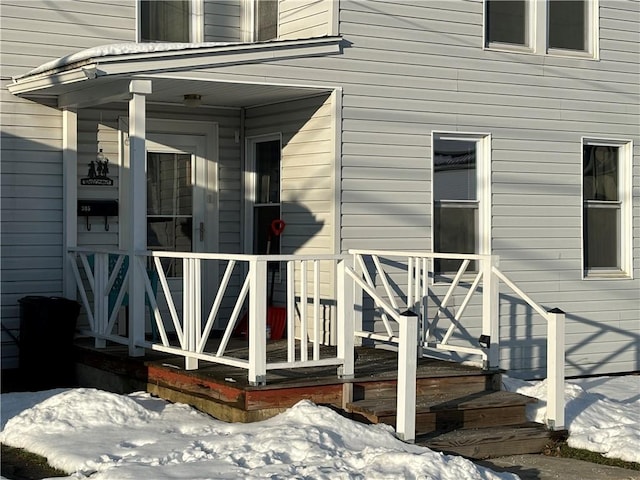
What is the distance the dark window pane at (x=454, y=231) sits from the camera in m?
11.9

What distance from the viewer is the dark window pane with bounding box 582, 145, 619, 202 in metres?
13.0

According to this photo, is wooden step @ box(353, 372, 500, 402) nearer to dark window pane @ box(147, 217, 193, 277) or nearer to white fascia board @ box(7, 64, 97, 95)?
white fascia board @ box(7, 64, 97, 95)

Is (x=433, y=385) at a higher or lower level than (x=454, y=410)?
higher

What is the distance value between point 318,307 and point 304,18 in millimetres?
3932

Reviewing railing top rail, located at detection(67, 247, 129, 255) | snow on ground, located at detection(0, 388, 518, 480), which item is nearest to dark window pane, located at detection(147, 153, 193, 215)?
railing top rail, located at detection(67, 247, 129, 255)

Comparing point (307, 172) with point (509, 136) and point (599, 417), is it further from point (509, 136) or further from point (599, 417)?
point (599, 417)

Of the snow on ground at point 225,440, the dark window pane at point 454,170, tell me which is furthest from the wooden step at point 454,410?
the dark window pane at point 454,170

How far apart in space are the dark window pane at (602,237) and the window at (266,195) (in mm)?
3821

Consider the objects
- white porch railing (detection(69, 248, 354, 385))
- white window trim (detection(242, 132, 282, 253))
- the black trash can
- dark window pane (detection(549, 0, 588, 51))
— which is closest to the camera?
white porch railing (detection(69, 248, 354, 385))

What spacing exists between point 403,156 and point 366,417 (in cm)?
378

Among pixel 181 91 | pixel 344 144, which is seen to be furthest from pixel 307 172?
pixel 181 91

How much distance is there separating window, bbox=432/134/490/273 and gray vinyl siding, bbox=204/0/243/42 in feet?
8.53

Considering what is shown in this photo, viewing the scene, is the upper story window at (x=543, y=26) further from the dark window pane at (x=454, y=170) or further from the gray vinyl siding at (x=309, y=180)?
the gray vinyl siding at (x=309, y=180)

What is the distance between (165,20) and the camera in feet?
39.1
